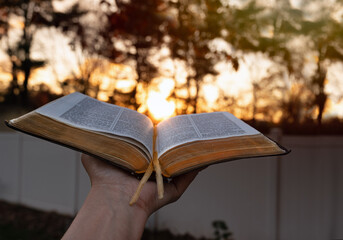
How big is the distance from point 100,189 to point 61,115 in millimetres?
335

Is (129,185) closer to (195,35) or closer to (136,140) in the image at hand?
(136,140)

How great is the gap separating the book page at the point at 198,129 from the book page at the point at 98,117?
0.07m

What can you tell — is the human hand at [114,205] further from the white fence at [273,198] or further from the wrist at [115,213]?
the white fence at [273,198]

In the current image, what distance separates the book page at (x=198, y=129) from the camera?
3.70ft

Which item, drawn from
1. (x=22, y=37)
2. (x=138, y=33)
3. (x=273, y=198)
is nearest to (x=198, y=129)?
(x=273, y=198)

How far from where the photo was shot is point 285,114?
21.5 feet

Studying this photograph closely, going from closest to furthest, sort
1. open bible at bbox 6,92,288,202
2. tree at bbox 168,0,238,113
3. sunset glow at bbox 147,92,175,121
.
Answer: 1. open bible at bbox 6,92,288,202
2. tree at bbox 168,0,238,113
3. sunset glow at bbox 147,92,175,121

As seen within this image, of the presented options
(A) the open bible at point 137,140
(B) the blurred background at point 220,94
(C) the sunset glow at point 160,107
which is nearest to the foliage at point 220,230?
(B) the blurred background at point 220,94

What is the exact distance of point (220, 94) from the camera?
4.90m

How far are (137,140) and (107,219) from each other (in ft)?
1.00

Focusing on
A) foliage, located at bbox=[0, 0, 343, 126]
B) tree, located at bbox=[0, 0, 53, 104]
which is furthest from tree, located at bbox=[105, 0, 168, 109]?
tree, located at bbox=[0, 0, 53, 104]

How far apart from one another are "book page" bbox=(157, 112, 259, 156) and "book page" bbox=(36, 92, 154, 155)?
0.23ft

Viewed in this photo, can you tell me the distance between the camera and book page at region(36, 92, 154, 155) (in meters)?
1.11

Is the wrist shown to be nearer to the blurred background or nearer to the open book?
the open book
